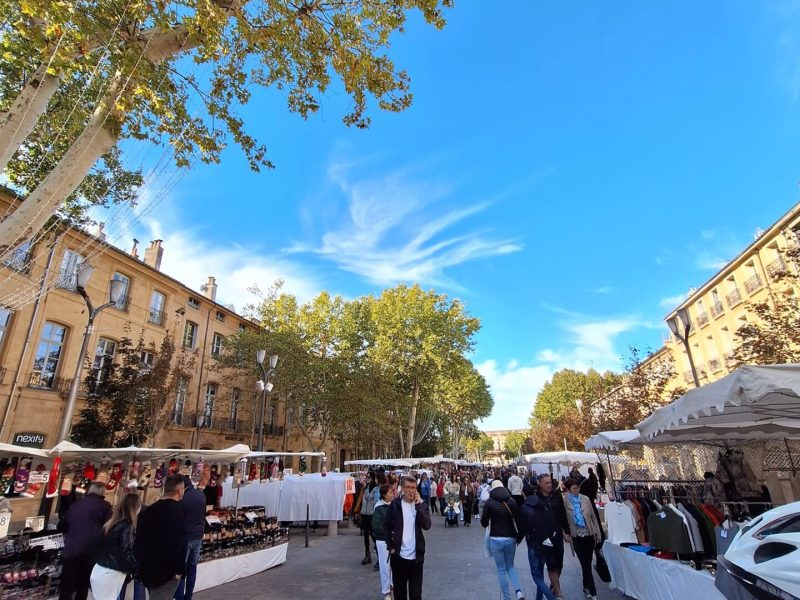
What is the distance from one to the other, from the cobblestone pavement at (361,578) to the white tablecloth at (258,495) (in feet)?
7.23

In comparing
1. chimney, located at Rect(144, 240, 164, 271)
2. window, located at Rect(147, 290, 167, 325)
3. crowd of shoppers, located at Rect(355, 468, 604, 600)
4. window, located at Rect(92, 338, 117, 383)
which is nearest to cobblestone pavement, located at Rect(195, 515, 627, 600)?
crowd of shoppers, located at Rect(355, 468, 604, 600)

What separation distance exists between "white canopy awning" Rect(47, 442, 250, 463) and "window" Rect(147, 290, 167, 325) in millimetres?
15322

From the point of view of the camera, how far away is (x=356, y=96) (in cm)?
734

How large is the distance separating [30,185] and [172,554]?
916cm

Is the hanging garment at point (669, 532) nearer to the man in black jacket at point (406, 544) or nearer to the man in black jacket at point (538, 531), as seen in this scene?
the man in black jacket at point (538, 531)

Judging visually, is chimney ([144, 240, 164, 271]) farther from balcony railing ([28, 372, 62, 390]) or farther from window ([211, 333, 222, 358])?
balcony railing ([28, 372, 62, 390])

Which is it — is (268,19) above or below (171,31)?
above

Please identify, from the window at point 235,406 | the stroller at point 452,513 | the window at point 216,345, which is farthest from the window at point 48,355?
the stroller at point 452,513

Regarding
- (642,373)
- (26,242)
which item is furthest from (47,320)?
(642,373)

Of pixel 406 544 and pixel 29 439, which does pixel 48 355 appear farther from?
pixel 406 544

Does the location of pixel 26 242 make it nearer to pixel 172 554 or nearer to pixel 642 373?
pixel 172 554

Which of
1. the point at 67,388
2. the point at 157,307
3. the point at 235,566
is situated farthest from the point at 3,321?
the point at 235,566

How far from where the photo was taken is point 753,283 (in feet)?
73.7

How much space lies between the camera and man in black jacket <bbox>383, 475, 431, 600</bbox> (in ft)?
16.0
